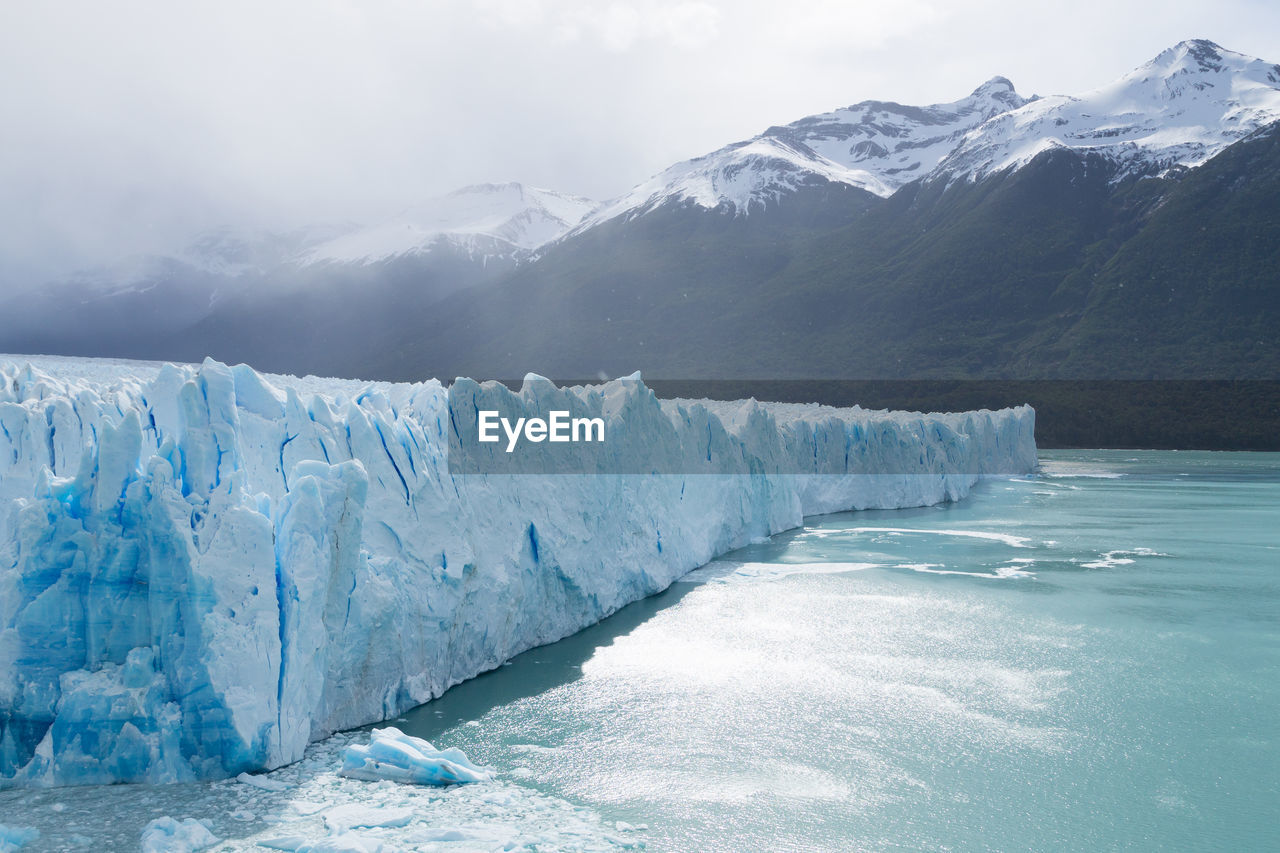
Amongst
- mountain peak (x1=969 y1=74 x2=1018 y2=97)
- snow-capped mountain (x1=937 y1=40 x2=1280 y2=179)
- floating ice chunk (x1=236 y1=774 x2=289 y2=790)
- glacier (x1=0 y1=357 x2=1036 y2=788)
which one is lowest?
floating ice chunk (x1=236 y1=774 x2=289 y2=790)

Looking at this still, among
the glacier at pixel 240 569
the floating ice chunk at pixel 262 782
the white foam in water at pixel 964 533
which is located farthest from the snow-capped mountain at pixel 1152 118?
the floating ice chunk at pixel 262 782

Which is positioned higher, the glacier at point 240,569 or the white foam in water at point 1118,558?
the glacier at point 240,569

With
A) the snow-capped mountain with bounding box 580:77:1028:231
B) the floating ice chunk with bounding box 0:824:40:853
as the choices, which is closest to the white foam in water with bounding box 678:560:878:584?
the floating ice chunk with bounding box 0:824:40:853

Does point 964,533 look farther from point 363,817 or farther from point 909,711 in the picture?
point 363,817

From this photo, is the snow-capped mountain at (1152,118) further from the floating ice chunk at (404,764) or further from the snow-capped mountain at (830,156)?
the floating ice chunk at (404,764)

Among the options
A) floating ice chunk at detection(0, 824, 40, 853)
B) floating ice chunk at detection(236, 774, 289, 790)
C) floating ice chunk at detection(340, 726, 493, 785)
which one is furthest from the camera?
floating ice chunk at detection(340, 726, 493, 785)

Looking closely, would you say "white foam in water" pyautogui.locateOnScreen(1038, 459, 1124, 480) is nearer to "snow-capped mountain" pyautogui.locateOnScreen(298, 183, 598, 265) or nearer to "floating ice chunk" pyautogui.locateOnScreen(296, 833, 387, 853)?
"floating ice chunk" pyautogui.locateOnScreen(296, 833, 387, 853)

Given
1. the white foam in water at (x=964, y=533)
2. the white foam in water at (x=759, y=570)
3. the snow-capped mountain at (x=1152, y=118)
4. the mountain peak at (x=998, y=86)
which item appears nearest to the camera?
the white foam in water at (x=759, y=570)

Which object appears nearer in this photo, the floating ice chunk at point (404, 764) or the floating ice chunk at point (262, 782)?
the floating ice chunk at point (262, 782)
